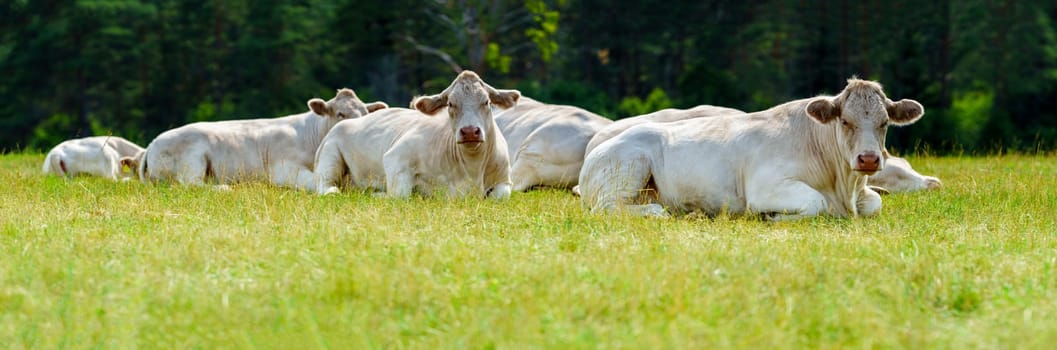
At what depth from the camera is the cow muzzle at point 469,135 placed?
1148cm

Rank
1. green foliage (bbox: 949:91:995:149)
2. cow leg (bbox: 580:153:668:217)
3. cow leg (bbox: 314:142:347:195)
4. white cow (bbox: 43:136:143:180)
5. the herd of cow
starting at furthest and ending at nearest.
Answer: green foliage (bbox: 949:91:995:149) → white cow (bbox: 43:136:143:180) → cow leg (bbox: 314:142:347:195) → cow leg (bbox: 580:153:668:217) → the herd of cow

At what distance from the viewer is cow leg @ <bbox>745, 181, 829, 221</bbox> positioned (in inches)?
378

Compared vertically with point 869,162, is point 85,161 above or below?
below

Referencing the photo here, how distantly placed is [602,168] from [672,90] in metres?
39.8

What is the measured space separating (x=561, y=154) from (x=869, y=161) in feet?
17.7

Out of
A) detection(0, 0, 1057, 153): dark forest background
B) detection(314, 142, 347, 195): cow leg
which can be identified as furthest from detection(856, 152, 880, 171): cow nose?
detection(0, 0, 1057, 153): dark forest background

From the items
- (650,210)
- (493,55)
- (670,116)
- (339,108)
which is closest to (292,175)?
(339,108)

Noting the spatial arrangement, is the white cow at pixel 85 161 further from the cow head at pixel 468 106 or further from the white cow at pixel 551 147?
the cow head at pixel 468 106

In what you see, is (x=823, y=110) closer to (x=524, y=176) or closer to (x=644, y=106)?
(x=524, y=176)

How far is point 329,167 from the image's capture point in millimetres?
13758

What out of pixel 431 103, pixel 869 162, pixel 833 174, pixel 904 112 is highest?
pixel 904 112

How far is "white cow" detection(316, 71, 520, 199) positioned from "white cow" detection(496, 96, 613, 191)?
142cm

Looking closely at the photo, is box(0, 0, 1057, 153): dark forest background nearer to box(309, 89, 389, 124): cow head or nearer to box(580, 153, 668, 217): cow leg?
box(309, 89, 389, 124): cow head

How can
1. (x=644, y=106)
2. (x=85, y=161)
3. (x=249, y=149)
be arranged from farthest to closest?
(x=644, y=106)
(x=85, y=161)
(x=249, y=149)
